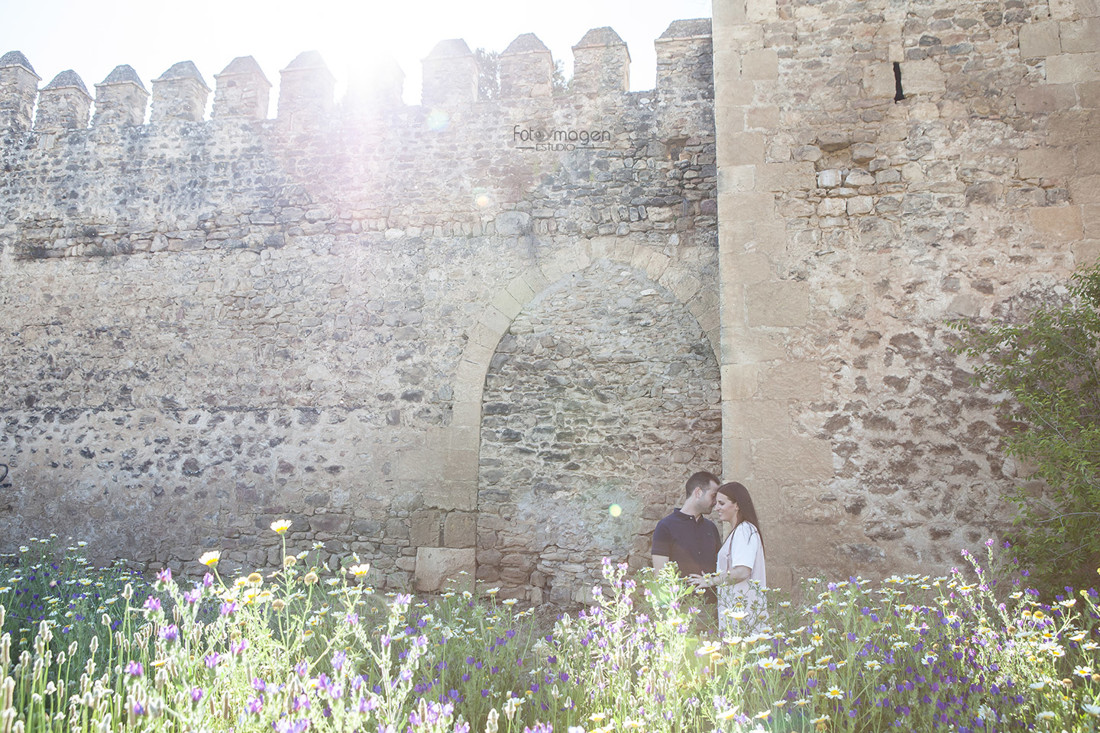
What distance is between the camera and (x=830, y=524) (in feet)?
12.9

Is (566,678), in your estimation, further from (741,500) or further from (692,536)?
(692,536)

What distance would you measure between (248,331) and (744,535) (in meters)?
4.92

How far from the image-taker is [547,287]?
6.11 meters

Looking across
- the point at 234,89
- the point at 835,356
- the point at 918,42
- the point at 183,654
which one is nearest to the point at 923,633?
the point at 835,356

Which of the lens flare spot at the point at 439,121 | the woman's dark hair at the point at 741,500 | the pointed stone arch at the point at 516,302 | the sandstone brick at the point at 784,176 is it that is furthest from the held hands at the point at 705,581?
the lens flare spot at the point at 439,121

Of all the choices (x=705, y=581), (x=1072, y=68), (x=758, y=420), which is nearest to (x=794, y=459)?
(x=758, y=420)

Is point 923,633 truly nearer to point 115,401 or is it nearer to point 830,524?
point 830,524

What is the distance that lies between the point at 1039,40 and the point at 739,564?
3.58 metres

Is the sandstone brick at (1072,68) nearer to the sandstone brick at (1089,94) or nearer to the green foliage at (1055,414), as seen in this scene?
the sandstone brick at (1089,94)

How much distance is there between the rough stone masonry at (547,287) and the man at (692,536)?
494 mm

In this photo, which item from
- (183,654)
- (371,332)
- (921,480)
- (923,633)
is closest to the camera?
(183,654)

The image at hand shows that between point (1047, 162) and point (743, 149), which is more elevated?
point (743, 149)

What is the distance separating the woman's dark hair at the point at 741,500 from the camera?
12.1ft

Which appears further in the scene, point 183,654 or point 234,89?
point 234,89
